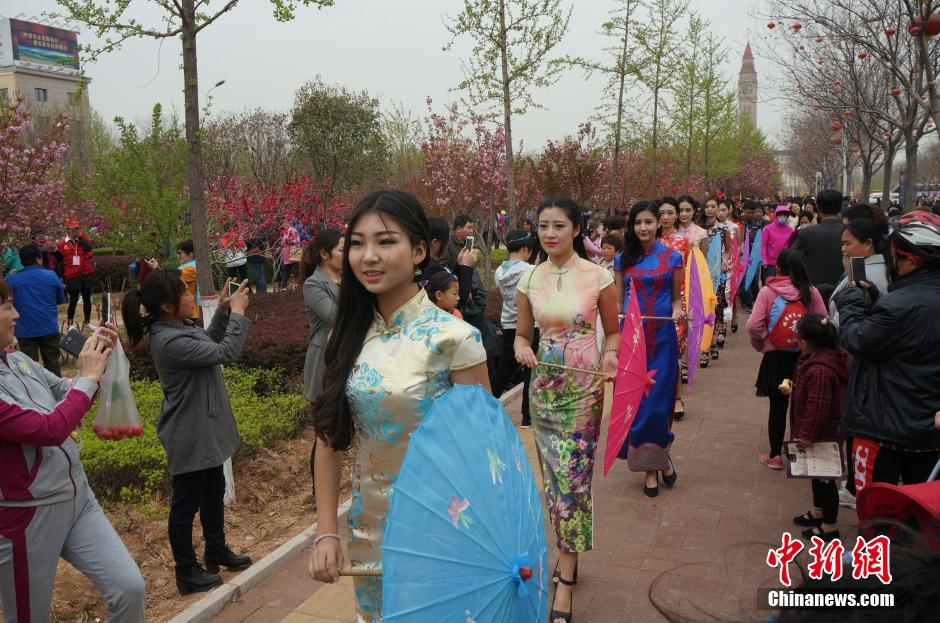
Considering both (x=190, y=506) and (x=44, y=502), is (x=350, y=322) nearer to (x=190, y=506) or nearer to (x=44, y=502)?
(x=44, y=502)

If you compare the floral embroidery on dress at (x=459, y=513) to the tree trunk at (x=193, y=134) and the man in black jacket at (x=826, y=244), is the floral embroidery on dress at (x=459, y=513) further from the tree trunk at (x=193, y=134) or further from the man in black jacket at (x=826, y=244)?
the man in black jacket at (x=826, y=244)

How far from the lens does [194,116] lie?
5000 millimetres

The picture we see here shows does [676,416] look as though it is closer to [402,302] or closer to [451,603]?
[402,302]

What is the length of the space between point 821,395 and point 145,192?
8.22 metres

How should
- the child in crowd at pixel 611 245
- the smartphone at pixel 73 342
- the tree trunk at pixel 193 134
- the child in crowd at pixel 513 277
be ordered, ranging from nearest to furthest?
1. the smartphone at pixel 73 342
2. the tree trunk at pixel 193 134
3. the child in crowd at pixel 513 277
4. the child in crowd at pixel 611 245

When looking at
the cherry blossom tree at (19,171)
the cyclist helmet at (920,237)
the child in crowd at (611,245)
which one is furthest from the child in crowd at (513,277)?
the cherry blossom tree at (19,171)

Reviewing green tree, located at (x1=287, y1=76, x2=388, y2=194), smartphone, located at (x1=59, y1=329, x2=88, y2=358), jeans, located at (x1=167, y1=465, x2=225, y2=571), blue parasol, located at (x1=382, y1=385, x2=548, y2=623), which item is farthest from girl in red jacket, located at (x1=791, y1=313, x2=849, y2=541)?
green tree, located at (x1=287, y1=76, x2=388, y2=194)

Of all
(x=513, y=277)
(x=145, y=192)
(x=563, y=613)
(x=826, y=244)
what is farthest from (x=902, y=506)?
(x=145, y=192)

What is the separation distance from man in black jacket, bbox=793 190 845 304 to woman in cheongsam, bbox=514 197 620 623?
4023 mm

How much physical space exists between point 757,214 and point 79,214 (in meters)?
16.7

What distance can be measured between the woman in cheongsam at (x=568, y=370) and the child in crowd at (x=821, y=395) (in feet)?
4.19

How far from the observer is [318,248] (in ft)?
15.6

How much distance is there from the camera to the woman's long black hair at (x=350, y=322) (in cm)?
211

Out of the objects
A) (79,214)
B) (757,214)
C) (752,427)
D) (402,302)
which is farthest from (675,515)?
(79,214)
